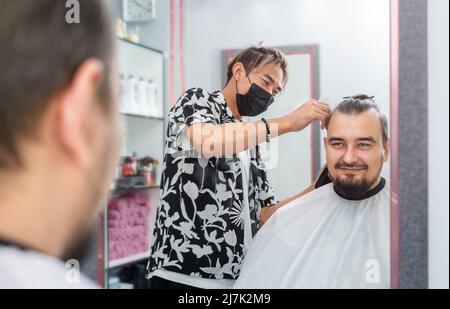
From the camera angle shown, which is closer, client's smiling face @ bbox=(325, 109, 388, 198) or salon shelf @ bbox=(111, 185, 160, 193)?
client's smiling face @ bbox=(325, 109, 388, 198)

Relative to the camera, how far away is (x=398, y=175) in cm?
137

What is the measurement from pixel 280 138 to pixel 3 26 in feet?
2.71

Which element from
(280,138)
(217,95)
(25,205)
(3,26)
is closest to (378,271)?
(280,138)

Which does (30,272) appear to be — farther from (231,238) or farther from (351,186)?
(351,186)

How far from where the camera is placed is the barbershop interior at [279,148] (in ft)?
4.45

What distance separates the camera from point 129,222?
5.25 ft

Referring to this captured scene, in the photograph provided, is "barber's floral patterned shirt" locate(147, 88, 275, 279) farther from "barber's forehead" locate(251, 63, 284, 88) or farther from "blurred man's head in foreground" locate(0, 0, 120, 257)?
"blurred man's head in foreground" locate(0, 0, 120, 257)

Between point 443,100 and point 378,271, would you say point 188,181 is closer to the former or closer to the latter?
point 378,271

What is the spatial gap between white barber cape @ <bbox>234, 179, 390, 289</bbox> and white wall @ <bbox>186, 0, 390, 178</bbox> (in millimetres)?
155

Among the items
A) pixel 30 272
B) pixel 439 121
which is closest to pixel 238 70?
pixel 439 121

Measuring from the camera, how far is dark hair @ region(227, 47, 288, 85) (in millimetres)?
1484

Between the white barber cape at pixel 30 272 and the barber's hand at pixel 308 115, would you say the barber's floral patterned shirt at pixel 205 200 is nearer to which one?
the barber's hand at pixel 308 115

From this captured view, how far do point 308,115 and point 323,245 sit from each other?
0.38 metres

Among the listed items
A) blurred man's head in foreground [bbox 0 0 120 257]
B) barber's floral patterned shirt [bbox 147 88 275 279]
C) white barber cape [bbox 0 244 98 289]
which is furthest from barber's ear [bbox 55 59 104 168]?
barber's floral patterned shirt [bbox 147 88 275 279]
